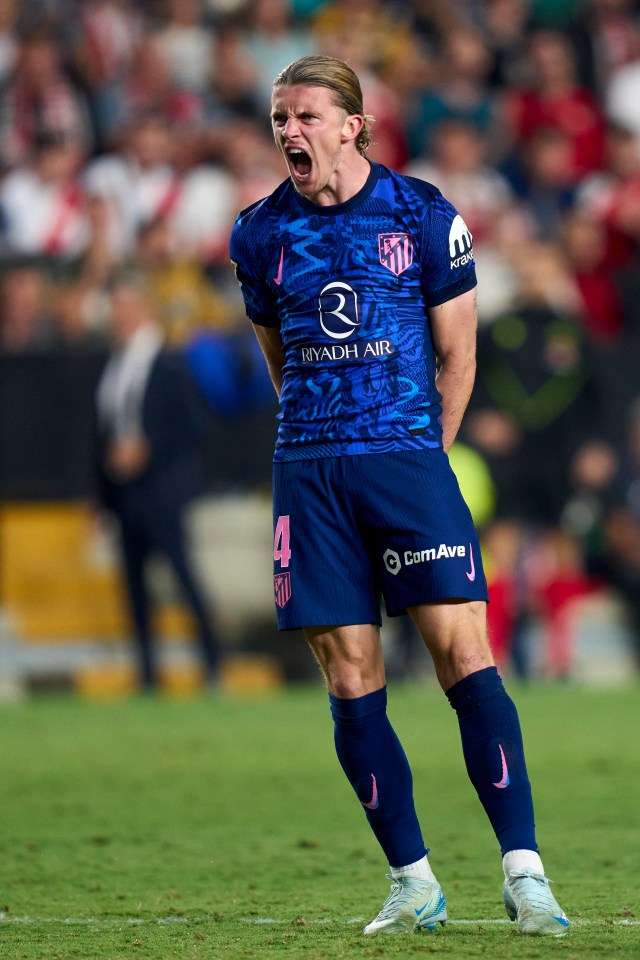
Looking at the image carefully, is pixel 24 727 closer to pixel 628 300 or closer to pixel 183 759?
pixel 183 759

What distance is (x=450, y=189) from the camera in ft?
44.3

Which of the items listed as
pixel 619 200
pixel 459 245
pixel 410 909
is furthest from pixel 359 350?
pixel 619 200

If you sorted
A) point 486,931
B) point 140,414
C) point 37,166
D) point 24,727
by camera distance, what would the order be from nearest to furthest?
point 486,931 < point 24,727 < point 140,414 < point 37,166

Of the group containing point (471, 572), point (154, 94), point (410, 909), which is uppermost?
point (154, 94)

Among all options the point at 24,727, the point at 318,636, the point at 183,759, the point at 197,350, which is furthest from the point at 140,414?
the point at 318,636

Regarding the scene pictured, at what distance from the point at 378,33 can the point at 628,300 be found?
170 inches

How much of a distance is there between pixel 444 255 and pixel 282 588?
963mm

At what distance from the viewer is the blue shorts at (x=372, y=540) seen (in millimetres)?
4445

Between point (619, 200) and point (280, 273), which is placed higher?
point (619, 200)

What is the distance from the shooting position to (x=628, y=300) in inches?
500

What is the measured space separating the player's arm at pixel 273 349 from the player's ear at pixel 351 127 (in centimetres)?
58

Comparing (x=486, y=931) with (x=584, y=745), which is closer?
(x=486, y=931)

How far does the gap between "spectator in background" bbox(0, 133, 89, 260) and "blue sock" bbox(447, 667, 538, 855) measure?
903 centimetres

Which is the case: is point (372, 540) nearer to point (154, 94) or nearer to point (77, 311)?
point (77, 311)
